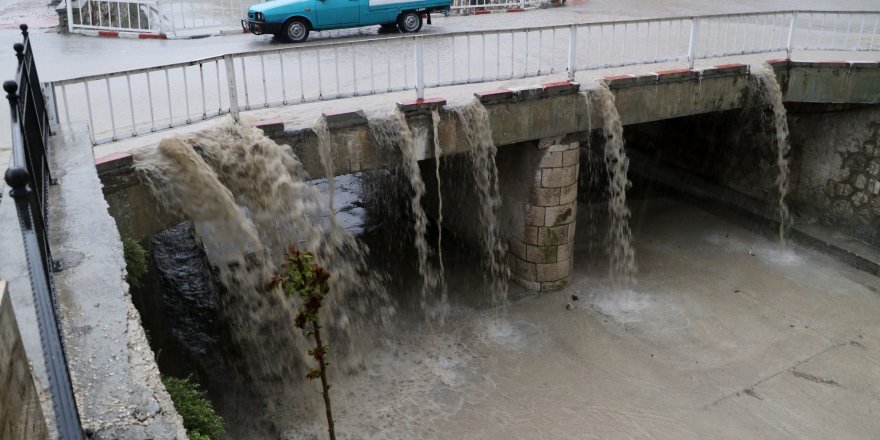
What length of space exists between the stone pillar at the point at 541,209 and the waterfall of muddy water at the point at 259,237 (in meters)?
2.31

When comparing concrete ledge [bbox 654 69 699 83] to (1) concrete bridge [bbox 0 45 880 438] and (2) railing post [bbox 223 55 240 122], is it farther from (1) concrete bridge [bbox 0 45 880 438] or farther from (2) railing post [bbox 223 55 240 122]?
(2) railing post [bbox 223 55 240 122]

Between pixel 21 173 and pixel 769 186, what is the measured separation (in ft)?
44.7

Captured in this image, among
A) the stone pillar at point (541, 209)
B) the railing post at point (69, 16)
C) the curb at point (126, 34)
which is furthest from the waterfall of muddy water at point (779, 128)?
the railing post at point (69, 16)

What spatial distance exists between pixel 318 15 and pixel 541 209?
701 centimetres

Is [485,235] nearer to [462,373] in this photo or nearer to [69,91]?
[462,373]

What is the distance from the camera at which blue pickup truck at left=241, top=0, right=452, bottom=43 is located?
1474 cm

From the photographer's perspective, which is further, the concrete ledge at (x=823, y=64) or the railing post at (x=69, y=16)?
the railing post at (x=69, y=16)

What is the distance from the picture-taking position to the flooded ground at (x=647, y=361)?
8.33m

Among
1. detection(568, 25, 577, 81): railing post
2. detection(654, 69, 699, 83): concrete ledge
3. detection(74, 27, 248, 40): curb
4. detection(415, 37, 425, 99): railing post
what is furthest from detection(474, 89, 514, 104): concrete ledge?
detection(74, 27, 248, 40): curb

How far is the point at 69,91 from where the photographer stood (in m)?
9.67

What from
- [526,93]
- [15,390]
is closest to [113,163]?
[15,390]

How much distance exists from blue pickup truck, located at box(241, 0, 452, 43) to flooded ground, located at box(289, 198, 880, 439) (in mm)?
6487

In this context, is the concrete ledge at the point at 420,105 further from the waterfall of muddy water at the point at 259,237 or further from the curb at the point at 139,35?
the curb at the point at 139,35

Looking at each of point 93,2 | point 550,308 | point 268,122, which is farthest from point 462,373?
point 93,2
